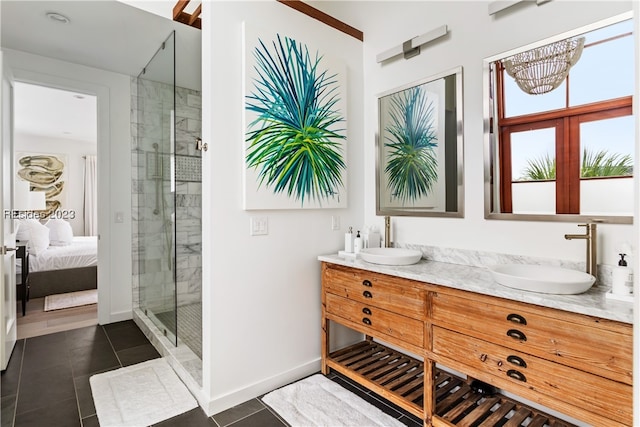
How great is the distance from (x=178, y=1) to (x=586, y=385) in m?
2.97

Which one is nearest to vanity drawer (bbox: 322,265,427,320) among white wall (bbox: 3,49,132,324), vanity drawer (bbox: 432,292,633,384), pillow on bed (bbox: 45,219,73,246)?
vanity drawer (bbox: 432,292,633,384)

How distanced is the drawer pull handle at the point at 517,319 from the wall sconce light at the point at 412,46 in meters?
1.69

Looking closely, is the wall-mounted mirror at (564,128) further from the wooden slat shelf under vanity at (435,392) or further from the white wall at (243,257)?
the white wall at (243,257)

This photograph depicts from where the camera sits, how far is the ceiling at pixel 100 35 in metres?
2.33

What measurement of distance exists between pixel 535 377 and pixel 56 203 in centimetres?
842

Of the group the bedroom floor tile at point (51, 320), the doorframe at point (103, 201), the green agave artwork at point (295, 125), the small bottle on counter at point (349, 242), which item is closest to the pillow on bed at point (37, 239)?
the bedroom floor tile at point (51, 320)

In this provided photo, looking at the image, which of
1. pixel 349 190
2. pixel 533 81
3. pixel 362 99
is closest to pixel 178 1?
pixel 362 99

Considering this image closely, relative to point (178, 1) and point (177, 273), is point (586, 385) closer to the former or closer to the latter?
point (177, 273)

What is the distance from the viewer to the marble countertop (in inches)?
48.4

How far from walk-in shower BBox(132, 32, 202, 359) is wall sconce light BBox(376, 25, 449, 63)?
4.81ft

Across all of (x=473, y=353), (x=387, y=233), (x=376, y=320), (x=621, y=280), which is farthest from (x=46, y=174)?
(x=621, y=280)

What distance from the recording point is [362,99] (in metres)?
2.73

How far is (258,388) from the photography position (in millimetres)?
2129

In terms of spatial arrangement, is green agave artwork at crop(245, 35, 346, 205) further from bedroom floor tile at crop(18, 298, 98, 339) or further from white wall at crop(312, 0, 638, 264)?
bedroom floor tile at crop(18, 298, 98, 339)
